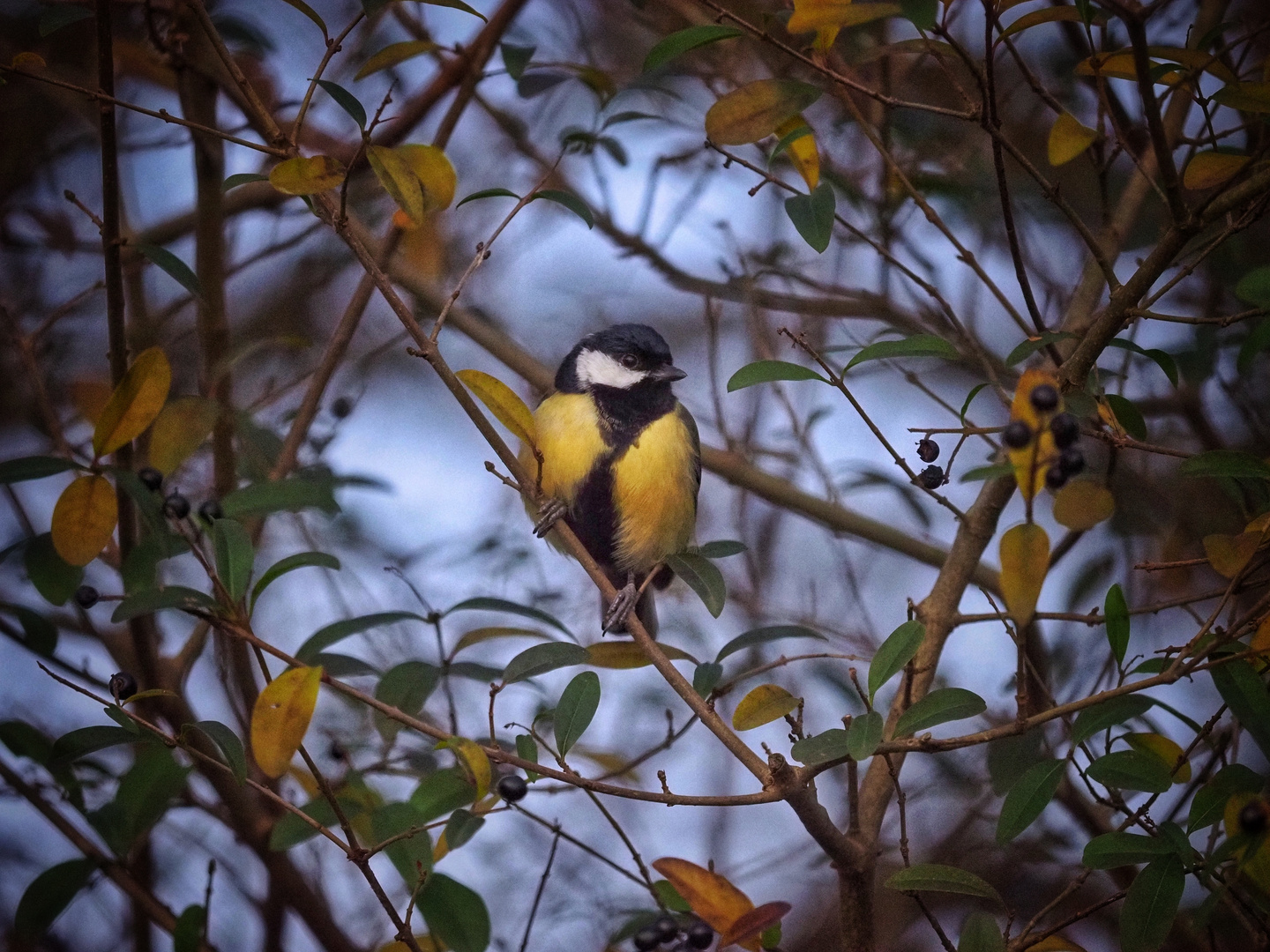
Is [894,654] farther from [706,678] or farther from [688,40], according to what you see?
[688,40]

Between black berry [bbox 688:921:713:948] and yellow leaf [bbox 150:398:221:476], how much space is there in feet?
3.39

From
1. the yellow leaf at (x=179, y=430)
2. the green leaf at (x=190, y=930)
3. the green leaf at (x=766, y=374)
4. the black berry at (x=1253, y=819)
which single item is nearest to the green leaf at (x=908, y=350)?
the green leaf at (x=766, y=374)

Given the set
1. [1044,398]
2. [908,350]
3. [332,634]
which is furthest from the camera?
[332,634]

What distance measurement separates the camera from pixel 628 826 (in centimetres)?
322

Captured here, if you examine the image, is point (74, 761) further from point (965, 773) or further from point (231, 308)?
point (231, 308)

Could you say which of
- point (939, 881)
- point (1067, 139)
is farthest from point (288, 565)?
point (1067, 139)

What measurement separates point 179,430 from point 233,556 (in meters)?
0.34

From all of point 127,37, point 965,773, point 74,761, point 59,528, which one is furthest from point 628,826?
point 127,37

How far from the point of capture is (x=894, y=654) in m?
1.36

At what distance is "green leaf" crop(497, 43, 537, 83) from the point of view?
2088 millimetres

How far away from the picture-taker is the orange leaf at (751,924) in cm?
125

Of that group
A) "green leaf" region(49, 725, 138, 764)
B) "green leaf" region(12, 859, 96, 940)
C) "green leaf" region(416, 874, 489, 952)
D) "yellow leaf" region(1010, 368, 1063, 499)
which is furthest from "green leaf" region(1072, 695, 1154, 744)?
"green leaf" region(12, 859, 96, 940)

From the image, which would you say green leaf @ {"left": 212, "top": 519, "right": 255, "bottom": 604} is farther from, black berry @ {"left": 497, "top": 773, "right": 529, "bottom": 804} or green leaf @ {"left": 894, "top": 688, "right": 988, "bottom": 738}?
Answer: green leaf @ {"left": 894, "top": 688, "right": 988, "bottom": 738}

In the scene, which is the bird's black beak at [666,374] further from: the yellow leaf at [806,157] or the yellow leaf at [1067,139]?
the yellow leaf at [1067,139]
